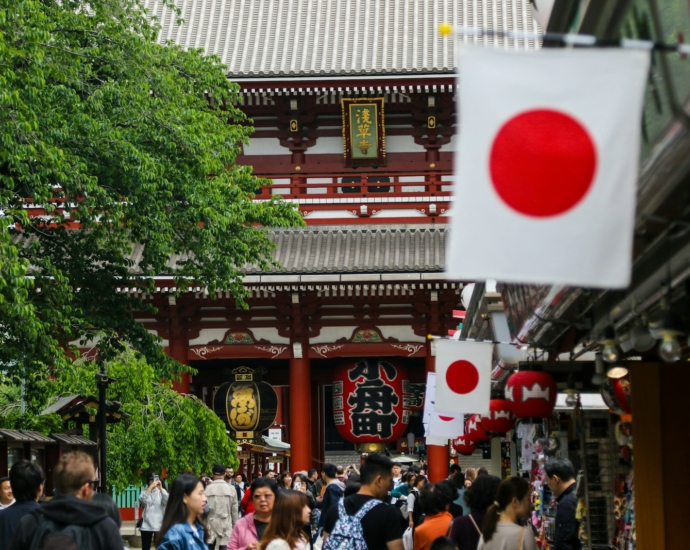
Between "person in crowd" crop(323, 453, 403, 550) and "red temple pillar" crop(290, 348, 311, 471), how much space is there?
49.3ft

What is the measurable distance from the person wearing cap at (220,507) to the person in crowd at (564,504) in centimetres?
618

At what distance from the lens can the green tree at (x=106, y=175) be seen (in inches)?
440

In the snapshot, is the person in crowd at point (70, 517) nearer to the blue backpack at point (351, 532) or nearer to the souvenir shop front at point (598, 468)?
the blue backpack at point (351, 532)

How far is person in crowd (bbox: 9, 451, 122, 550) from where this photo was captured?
4.71 metres

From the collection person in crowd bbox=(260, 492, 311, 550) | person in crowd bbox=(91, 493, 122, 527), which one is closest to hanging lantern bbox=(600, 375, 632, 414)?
person in crowd bbox=(260, 492, 311, 550)

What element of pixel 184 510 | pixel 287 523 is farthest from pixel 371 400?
pixel 184 510

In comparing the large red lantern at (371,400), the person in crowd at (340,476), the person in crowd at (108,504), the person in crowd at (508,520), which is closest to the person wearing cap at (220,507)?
the person in crowd at (340,476)

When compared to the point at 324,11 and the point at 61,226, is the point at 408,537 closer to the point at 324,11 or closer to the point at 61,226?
the point at 61,226

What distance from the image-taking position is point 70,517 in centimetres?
470

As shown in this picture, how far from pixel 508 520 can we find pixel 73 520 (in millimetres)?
2639

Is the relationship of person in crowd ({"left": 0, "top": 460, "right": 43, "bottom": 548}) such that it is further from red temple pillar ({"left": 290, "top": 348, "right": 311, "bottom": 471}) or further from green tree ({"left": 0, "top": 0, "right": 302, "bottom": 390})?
red temple pillar ({"left": 290, "top": 348, "right": 311, "bottom": 471})

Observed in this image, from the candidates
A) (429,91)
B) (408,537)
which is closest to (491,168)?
(408,537)

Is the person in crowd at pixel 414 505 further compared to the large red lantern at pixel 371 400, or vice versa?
the large red lantern at pixel 371 400

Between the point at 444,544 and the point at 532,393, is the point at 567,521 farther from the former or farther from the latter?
the point at 444,544
